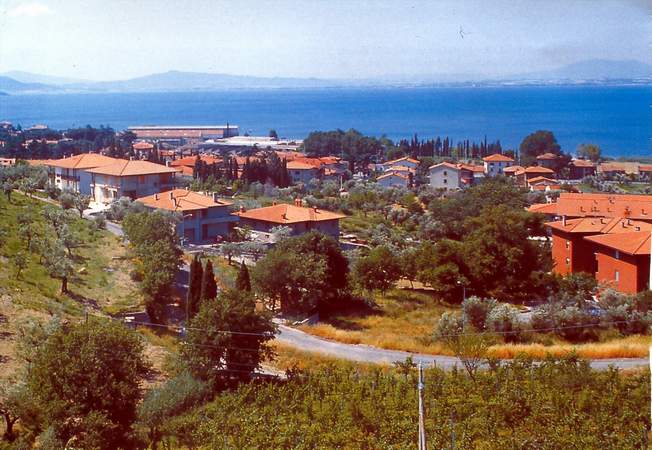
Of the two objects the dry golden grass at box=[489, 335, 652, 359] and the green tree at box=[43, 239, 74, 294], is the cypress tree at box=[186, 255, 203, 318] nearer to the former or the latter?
the green tree at box=[43, 239, 74, 294]

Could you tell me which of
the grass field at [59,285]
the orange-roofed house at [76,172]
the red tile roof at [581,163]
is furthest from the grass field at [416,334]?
the red tile roof at [581,163]

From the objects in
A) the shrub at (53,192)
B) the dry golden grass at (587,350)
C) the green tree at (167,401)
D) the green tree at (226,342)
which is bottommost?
the dry golden grass at (587,350)

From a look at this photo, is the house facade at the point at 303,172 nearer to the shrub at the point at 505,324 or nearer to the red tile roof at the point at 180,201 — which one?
the red tile roof at the point at 180,201

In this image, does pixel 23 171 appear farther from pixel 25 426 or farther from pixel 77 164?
pixel 25 426

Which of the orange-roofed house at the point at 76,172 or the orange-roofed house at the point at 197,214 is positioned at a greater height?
the orange-roofed house at the point at 76,172

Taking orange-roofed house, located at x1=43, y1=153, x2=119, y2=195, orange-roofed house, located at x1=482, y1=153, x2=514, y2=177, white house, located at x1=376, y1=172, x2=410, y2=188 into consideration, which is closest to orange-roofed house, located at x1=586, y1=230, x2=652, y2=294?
orange-roofed house, located at x1=43, y1=153, x2=119, y2=195

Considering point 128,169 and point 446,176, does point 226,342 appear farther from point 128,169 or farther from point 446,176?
point 446,176

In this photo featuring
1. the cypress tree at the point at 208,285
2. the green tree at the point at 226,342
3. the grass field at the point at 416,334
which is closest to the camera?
the green tree at the point at 226,342
